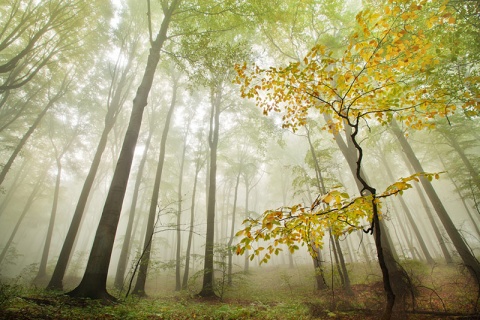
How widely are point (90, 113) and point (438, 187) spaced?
4906 centimetres

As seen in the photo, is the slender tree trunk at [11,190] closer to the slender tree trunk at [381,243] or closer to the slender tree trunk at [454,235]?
the slender tree trunk at [381,243]

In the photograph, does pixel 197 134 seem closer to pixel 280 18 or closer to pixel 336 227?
pixel 280 18

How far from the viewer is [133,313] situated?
4.07m

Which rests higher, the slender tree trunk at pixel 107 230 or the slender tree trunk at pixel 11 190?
the slender tree trunk at pixel 11 190

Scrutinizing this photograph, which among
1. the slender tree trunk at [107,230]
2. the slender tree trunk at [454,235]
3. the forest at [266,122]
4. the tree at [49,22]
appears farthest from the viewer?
the tree at [49,22]

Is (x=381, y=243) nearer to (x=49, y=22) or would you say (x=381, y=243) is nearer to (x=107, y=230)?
(x=107, y=230)

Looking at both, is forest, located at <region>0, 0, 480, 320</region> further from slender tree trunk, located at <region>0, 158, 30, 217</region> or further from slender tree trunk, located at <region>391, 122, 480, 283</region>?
slender tree trunk, located at <region>0, 158, 30, 217</region>

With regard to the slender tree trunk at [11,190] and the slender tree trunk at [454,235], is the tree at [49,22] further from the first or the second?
the slender tree trunk at [11,190]

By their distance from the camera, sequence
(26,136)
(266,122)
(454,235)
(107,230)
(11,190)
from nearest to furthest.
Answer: (107,230) < (454,235) < (26,136) < (266,122) < (11,190)

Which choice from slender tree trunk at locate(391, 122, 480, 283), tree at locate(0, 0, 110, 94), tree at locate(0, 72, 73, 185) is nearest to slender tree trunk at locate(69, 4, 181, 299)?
tree at locate(0, 0, 110, 94)

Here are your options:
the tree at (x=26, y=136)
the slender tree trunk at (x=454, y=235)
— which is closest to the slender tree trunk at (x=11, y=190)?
the tree at (x=26, y=136)

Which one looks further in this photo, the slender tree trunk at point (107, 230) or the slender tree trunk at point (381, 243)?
the slender tree trunk at point (107, 230)

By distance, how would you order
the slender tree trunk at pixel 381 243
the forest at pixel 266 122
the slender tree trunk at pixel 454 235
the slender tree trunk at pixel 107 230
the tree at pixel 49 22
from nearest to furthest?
the slender tree trunk at pixel 381 243
the forest at pixel 266 122
the slender tree trunk at pixel 107 230
the slender tree trunk at pixel 454 235
the tree at pixel 49 22

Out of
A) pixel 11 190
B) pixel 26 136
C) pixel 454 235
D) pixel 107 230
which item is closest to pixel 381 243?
pixel 454 235
